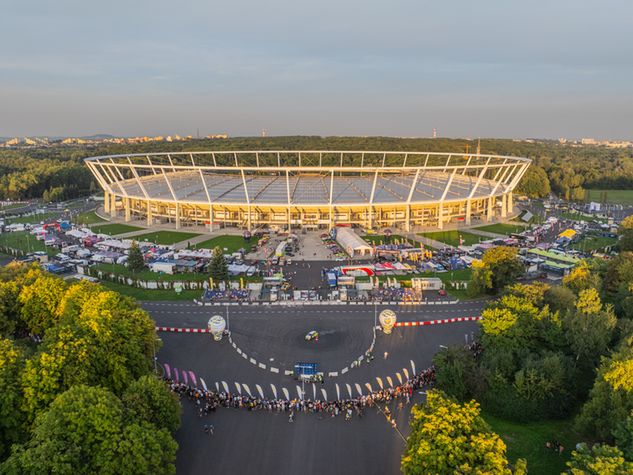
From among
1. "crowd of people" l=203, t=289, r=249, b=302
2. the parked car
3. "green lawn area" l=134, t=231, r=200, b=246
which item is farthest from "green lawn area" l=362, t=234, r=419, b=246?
the parked car

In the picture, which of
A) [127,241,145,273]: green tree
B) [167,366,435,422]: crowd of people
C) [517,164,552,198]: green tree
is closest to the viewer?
[167,366,435,422]: crowd of people

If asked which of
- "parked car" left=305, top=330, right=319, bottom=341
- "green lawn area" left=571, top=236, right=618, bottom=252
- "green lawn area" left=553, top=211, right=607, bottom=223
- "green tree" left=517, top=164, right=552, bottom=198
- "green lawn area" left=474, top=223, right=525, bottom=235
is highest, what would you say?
"green tree" left=517, top=164, right=552, bottom=198

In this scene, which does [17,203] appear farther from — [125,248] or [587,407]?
[587,407]

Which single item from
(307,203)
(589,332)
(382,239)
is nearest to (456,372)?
(589,332)

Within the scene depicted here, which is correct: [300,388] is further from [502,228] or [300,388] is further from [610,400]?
[502,228]

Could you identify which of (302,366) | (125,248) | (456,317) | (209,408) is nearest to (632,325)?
(456,317)

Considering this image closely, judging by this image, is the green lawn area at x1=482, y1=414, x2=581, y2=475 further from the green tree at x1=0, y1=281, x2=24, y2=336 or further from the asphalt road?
the green tree at x1=0, y1=281, x2=24, y2=336
